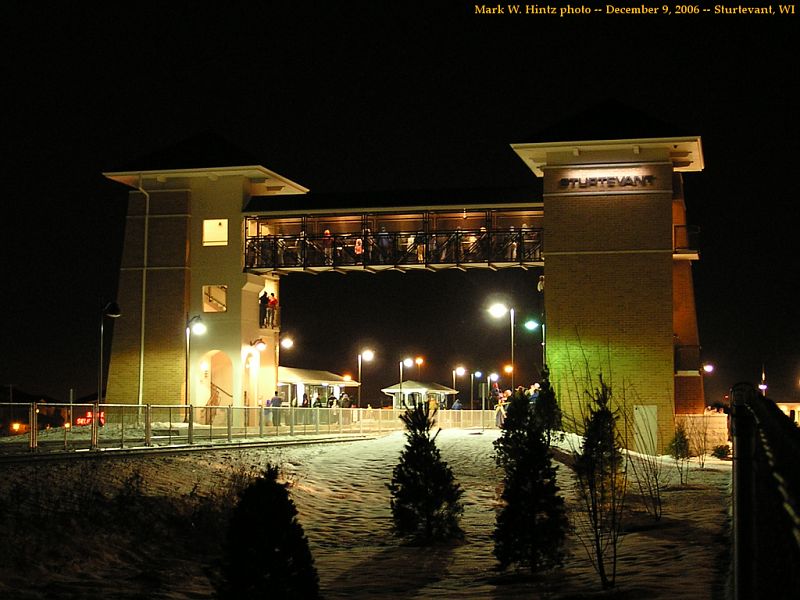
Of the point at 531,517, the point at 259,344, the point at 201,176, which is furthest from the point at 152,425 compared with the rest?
the point at 201,176

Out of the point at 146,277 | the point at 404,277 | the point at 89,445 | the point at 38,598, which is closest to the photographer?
the point at 38,598

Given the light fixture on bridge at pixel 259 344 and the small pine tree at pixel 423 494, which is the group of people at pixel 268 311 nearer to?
the light fixture on bridge at pixel 259 344

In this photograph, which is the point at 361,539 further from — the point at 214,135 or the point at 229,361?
the point at 214,135

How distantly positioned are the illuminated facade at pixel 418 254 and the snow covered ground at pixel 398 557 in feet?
55.3

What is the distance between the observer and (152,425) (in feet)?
104

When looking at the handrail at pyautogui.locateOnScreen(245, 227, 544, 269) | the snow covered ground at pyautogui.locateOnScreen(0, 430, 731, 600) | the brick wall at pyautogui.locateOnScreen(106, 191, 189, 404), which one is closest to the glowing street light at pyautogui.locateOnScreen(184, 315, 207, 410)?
the brick wall at pyautogui.locateOnScreen(106, 191, 189, 404)

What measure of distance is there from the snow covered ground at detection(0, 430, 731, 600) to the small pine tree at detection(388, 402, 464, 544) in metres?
0.46

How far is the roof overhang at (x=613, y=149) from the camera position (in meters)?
44.8

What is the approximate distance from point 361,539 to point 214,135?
3801cm

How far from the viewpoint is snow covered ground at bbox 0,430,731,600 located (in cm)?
1348

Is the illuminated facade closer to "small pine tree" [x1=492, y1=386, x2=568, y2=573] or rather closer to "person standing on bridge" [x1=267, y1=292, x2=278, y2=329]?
"person standing on bridge" [x1=267, y1=292, x2=278, y2=329]

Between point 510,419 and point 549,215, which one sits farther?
point 549,215

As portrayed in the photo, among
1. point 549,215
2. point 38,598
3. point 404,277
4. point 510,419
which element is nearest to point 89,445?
point 510,419

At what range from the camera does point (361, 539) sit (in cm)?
2066
